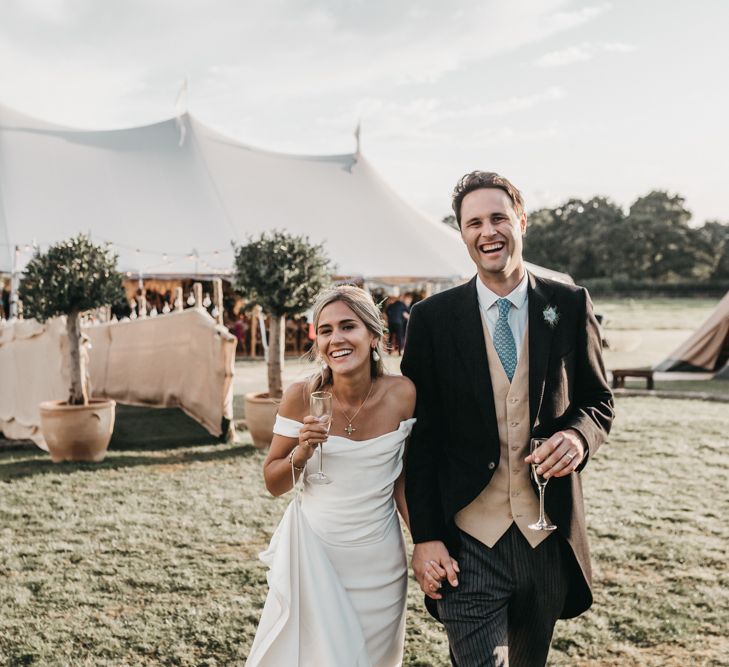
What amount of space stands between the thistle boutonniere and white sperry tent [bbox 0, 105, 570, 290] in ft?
44.9

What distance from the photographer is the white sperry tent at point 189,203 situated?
15234mm

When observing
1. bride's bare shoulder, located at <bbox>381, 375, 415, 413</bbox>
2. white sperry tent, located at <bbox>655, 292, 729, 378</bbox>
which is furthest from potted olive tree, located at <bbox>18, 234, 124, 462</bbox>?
white sperry tent, located at <bbox>655, 292, 729, 378</bbox>

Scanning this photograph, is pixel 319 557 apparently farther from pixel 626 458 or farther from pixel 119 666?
pixel 626 458

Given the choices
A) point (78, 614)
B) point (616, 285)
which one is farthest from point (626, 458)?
point (616, 285)

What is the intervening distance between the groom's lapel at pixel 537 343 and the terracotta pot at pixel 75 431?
5925mm

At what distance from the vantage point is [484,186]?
2.07m

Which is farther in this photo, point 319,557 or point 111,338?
point 111,338

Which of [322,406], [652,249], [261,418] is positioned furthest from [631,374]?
[652,249]

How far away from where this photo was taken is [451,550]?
6.71 ft

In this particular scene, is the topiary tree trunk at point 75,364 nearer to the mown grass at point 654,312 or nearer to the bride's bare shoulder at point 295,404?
the bride's bare shoulder at point 295,404

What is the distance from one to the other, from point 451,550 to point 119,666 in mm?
1883

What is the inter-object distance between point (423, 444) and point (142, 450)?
6283 mm

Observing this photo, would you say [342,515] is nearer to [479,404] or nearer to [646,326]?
[479,404]

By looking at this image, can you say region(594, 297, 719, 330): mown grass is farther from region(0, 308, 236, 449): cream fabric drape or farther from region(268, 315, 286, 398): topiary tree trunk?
region(268, 315, 286, 398): topiary tree trunk
